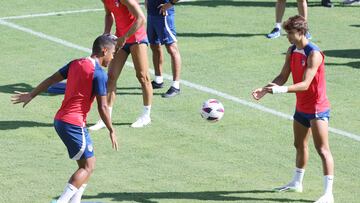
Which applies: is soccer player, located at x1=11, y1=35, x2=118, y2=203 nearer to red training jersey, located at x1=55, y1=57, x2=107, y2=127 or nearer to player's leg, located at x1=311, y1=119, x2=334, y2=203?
red training jersey, located at x1=55, y1=57, x2=107, y2=127

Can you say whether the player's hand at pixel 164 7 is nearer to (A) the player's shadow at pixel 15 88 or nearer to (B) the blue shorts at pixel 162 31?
(B) the blue shorts at pixel 162 31

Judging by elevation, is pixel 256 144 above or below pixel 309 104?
below

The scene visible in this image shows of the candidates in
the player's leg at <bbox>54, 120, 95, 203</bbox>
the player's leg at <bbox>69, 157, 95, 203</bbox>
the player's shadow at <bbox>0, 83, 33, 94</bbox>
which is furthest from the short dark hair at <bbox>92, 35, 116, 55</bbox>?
the player's shadow at <bbox>0, 83, 33, 94</bbox>

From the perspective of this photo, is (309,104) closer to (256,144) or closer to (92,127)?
(256,144)

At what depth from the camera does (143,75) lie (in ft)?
44.7

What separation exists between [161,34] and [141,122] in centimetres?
227

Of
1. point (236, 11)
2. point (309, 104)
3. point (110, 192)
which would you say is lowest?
point (236, 11)

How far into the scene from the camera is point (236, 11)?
21.4 m

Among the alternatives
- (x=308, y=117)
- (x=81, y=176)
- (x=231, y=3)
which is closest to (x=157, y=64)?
(x=308, y=117)

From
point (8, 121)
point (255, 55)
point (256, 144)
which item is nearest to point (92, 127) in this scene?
point (8, 121)

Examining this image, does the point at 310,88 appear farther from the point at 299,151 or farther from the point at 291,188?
the point at 291,188

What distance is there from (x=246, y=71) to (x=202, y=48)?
6.03ft

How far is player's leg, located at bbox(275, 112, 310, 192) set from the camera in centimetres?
1088

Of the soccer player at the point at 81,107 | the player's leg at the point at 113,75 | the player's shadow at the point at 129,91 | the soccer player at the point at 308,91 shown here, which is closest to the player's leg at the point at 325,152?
the soccer player at the point at 308,91
